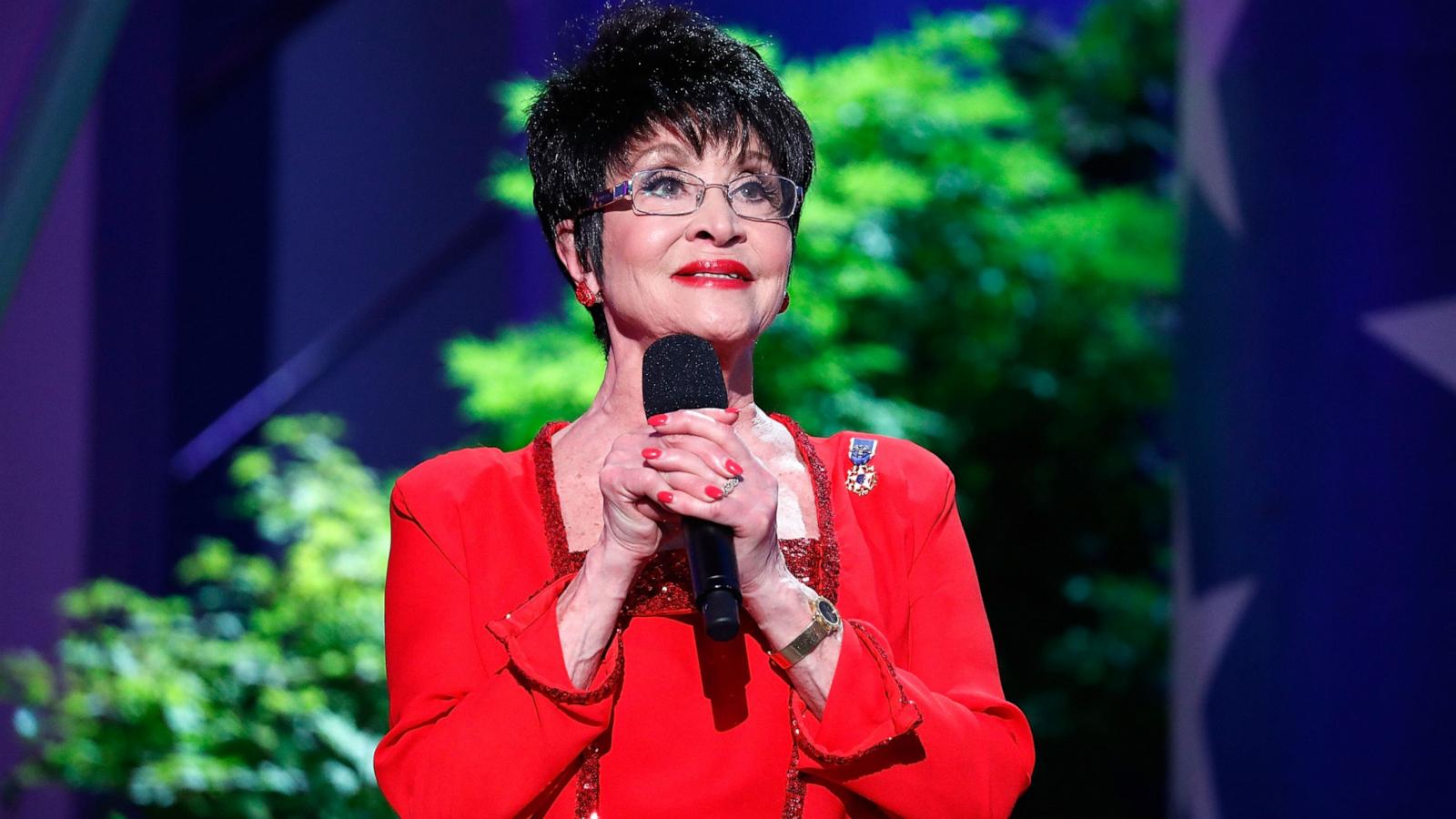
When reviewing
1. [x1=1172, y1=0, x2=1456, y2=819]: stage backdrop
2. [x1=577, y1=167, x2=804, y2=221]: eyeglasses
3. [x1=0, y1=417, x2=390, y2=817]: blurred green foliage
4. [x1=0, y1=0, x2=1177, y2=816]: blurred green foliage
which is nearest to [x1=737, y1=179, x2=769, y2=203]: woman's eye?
[x1=577, y1=167, x2=804, y2=221]: eyeglasses

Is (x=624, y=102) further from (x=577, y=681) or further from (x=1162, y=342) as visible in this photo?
(x=1162, y=342)

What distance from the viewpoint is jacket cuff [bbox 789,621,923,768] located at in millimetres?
1326

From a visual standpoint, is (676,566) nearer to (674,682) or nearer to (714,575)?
(674,682)

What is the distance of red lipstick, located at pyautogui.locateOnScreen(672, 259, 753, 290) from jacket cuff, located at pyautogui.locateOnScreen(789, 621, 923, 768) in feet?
1.12

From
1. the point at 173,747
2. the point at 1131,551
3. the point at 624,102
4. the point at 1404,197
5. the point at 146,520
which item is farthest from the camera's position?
the point at 1131,551

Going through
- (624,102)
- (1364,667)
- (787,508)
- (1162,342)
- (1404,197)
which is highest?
(1162,342)

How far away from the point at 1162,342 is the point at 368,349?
329 centimetres

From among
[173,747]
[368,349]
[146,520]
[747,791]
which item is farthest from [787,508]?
[368,349]

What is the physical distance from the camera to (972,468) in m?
6.30

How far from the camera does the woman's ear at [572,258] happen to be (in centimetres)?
157

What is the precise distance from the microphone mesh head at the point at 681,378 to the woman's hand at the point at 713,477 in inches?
3.3

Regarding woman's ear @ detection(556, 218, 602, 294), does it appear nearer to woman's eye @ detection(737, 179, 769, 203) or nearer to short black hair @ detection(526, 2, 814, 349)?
short black hair @ detection(526, 2, 814, 349)

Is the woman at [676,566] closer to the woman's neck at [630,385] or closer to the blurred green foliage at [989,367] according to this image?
the woman's neck at [630,385]

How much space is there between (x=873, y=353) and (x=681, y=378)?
431cm
